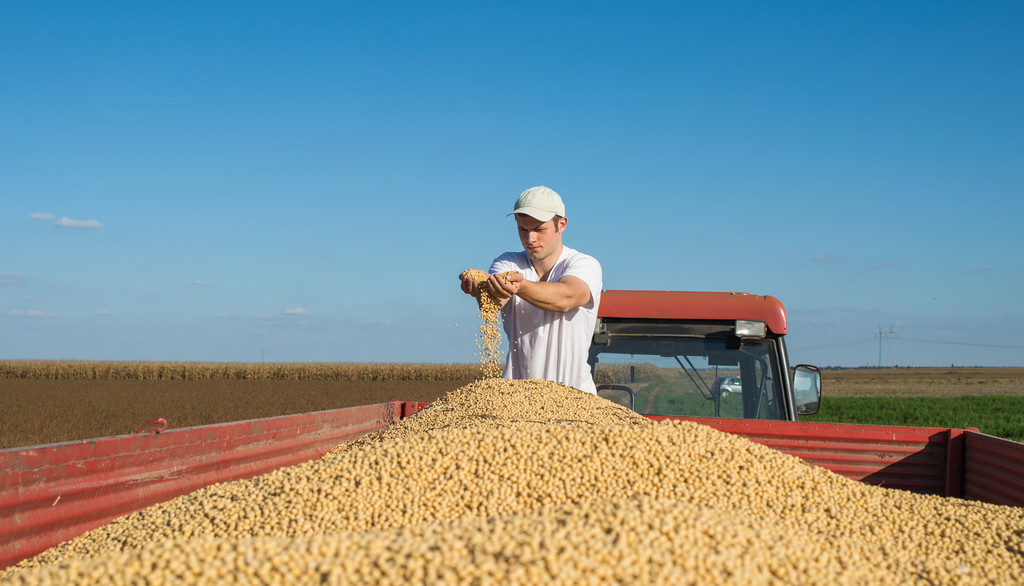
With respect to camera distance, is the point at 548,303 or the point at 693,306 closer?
the point at 548,303

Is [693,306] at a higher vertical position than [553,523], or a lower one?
higher

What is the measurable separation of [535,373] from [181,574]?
2.55 metres

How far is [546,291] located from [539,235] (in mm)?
467

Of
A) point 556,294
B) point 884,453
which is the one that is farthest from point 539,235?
point 884,453

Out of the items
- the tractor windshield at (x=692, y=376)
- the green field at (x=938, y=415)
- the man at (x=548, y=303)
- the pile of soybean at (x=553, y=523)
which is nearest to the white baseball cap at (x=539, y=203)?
the man at (x=548, y=303)

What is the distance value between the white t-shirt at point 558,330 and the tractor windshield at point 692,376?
43cm

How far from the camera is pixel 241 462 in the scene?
9.82 ft

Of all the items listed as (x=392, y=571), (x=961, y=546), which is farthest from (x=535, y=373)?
(x=392, y=571)

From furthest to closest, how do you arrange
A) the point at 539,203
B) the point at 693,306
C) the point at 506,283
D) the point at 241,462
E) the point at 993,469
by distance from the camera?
the point at 693,306, the point at 539,203, the point at 506,283, the point at 241,462, the point at 993,469

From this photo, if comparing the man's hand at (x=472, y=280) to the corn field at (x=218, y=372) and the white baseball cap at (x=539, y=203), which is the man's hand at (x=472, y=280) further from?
the corn field at (x=218, y=372)

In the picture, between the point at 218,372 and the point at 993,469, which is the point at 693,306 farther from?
the point at 218,372

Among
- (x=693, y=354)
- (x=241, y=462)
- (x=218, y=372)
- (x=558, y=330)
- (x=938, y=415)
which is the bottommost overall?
(x=218, y=372)

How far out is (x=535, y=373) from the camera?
397 cm

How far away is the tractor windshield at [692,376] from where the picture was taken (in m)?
4.18
